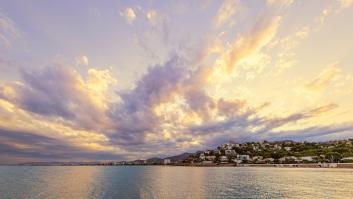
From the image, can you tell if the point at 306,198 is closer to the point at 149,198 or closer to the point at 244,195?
the point at 244,195

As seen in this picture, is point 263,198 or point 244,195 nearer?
point 263,198

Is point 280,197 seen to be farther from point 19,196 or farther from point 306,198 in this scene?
point 19,196

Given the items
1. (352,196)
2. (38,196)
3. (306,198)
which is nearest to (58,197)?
(38,196)

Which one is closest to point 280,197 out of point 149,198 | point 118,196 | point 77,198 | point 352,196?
point 352,196

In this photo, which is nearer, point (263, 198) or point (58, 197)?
point (263, 198)

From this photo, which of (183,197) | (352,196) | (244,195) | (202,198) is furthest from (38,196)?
(352,196)

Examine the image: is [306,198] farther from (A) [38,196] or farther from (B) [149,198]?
(A) [38,196]

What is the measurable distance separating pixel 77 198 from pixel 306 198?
54163 millimetres

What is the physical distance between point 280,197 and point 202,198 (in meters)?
18.5

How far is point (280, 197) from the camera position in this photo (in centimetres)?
6831

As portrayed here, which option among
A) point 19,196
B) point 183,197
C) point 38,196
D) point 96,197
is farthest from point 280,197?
point 19,196

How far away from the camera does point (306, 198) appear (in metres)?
67.4

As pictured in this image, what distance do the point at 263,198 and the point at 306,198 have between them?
1039 centimetres

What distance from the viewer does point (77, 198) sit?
6931 cm
